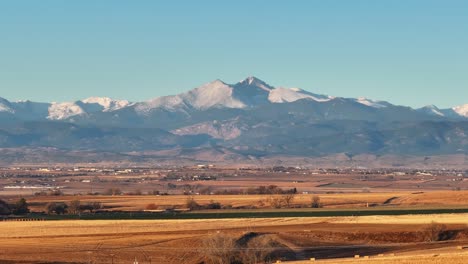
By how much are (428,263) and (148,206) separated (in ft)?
262

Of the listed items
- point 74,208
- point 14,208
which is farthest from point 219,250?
point 74,208

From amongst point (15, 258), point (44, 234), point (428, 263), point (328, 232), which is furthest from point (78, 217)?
point (428, 263)

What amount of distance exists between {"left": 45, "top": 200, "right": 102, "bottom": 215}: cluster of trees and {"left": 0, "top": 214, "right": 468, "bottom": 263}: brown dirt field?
74.7 ft

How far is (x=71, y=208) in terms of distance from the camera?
5103 inches

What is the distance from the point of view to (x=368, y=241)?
91.2 m

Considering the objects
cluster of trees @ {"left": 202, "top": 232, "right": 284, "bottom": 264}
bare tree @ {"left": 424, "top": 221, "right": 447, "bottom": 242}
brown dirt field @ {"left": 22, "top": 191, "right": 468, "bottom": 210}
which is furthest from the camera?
brown dirt field @ {"left": 22, "top": 191, "right": 468, "bottom": 210}

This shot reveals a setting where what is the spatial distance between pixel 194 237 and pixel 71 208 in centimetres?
4436

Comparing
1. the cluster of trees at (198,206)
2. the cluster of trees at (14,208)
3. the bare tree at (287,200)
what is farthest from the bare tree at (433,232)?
the cluster of trees at (14,208)

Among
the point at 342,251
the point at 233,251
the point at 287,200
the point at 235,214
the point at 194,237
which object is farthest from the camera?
the point at 287,200

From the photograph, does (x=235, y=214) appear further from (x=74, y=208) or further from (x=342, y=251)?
(x=342, y=251)

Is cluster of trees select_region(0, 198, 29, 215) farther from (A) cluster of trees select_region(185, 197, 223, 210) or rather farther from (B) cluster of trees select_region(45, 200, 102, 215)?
(A) cluster of trees select_region(185, 197, 223, 210)

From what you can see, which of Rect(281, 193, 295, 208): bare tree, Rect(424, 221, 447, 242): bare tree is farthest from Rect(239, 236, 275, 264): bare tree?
Rect(281, 193, 295, 208): bare tree

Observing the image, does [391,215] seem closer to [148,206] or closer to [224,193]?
A: [148,206]

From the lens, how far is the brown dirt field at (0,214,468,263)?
79312 mm
